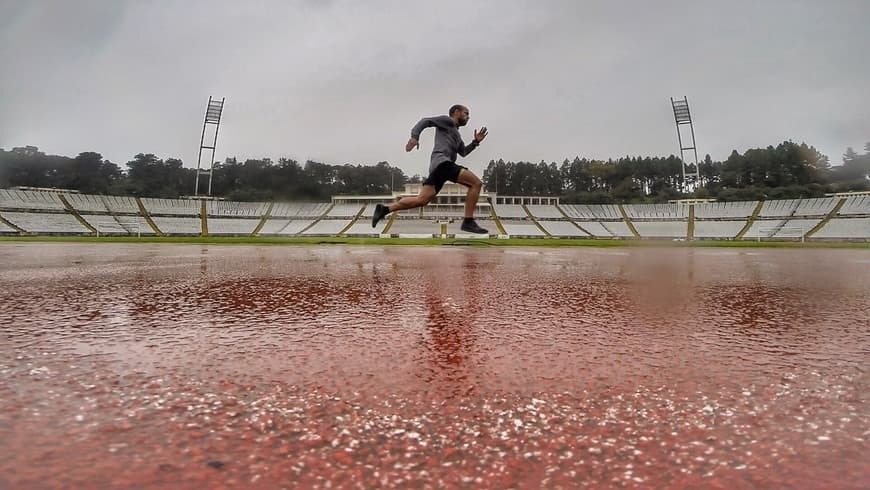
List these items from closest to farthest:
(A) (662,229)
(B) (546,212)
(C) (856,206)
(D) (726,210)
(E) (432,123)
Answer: (E) (432,123), (C) (856,206), (A) (662,229), (D) (726,210), (B) (546,212)

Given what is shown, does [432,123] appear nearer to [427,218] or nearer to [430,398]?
[430,398]

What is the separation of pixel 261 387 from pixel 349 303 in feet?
6.31

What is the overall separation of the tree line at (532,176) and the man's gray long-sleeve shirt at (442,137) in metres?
34.0

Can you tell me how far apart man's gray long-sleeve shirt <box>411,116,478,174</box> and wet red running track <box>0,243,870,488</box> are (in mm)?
2990

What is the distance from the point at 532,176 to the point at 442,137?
307ft

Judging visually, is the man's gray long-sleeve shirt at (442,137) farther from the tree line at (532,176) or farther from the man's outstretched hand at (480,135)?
the tree line at (532,176)

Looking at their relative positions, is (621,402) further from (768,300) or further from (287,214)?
(287,214)

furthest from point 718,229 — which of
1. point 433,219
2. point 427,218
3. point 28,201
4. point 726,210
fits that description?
point 28,201

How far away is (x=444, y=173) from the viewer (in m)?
5.67

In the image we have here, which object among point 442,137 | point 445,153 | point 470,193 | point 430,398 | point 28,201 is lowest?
point 430,398

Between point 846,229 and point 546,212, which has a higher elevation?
point 546,212

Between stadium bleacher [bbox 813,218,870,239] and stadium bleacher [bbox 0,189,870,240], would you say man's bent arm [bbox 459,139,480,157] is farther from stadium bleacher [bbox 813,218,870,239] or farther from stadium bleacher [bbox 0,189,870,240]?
stadium bleacher [bbox 813,218,870,239]

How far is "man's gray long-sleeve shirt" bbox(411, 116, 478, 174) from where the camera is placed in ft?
18.3

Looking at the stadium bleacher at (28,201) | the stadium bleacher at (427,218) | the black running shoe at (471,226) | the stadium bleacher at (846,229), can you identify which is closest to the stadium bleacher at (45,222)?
the stadium bleacher at (427,218)
